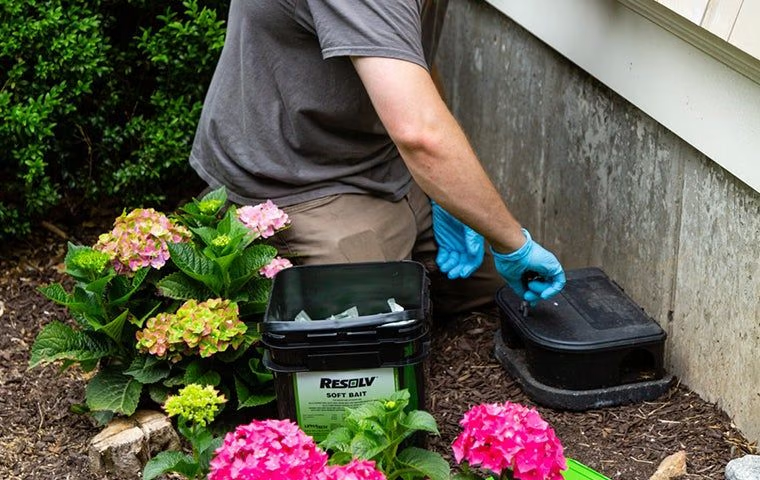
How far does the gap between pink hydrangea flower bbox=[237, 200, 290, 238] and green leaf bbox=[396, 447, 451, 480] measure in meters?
0.87

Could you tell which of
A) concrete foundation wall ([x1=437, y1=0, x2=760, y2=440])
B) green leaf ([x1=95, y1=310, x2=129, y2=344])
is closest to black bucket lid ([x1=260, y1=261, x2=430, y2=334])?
green leaf ([x1=95, y1=310, x2=129, y2=344])

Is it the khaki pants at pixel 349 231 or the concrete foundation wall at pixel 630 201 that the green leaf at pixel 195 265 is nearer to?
the khaki pants at pixel 349 231

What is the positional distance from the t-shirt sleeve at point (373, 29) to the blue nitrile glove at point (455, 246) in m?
0.92

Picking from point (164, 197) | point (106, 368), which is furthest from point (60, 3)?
point (106, 368)

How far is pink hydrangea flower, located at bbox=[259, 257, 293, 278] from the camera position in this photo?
313 cm

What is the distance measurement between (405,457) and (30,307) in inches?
73.5

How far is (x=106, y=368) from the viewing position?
3.13 meters

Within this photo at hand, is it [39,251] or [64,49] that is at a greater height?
[64,49]

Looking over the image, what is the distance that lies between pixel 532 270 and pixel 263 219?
794 millimetres

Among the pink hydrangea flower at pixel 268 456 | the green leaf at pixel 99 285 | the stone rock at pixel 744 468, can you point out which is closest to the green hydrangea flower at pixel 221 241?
the green leaf at pixel 99 285

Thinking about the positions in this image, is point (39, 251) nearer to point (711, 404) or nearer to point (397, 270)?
point (397, 270)

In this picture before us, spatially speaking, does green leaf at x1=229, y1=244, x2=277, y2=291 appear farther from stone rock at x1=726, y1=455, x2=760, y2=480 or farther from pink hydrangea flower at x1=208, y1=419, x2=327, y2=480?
stone rock at x1=726, y1=455, x2=760, y2=480

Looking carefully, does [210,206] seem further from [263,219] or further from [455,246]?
[455,246]

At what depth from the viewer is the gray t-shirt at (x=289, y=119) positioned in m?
3.26
